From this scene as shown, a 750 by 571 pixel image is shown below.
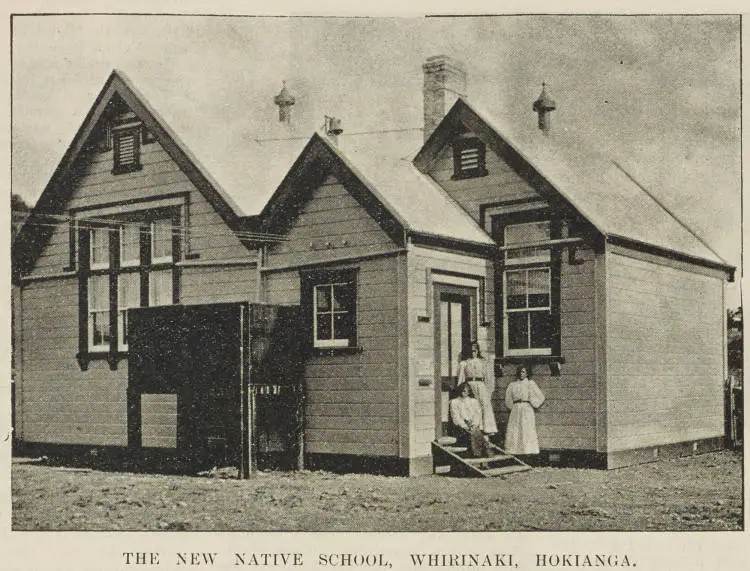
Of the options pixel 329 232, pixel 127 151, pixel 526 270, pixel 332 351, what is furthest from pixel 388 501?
pixel 127 151

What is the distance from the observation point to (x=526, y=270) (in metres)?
18.8

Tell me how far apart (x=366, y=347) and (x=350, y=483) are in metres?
2.27

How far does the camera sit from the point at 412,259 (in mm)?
17188

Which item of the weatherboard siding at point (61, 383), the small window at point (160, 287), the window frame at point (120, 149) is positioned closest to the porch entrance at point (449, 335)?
the small window at point (160, 287)

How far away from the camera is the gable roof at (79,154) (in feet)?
64.8

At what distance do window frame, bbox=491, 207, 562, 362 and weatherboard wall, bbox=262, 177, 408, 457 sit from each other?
98.9 inches

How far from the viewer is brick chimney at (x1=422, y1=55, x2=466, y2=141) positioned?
20266mm

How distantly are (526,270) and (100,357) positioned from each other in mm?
8129

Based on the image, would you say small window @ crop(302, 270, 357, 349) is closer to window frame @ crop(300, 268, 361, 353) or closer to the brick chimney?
window frame @ crop(300, 268, 361, 353)

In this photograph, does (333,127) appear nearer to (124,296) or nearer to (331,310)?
(331,310)

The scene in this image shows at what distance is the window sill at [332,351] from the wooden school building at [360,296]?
37 millimetres

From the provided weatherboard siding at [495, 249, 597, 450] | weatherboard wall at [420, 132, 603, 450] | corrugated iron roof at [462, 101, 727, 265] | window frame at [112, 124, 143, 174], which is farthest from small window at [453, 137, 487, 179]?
window frame at [112, 124, 143, 174]
